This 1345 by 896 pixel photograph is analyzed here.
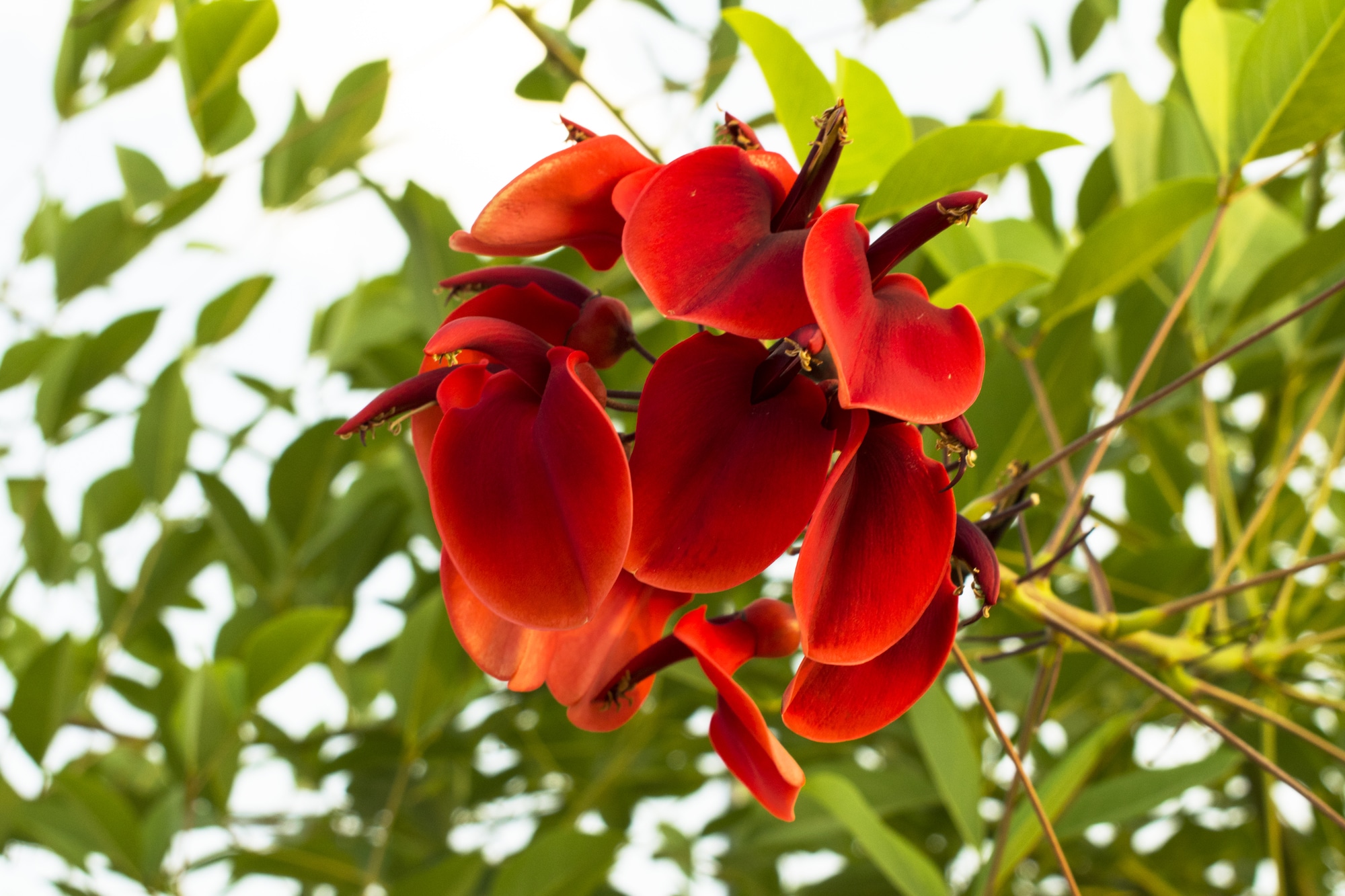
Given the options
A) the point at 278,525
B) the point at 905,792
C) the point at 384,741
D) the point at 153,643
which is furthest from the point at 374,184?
the point at 153,643

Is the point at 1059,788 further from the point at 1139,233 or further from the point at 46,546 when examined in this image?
the point at 46,546

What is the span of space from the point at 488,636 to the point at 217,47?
0.50 metres

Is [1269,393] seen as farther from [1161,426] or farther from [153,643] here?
[153,643]

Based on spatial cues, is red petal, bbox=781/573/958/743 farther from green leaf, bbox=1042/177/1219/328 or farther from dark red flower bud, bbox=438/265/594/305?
green leaf, bbox=1042/177/1219/328

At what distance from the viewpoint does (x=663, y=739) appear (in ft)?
3.12

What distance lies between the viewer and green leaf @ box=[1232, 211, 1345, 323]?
2.04 feet

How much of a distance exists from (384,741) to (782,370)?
625 mm

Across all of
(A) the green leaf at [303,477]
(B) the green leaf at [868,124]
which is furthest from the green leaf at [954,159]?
(A) the green leaf at [303,477]

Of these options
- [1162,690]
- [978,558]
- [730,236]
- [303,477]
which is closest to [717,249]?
[730,236]

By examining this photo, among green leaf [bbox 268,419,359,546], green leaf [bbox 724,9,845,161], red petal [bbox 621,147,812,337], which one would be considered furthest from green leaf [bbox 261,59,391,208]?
red petal [bbox 621,147,812,337]

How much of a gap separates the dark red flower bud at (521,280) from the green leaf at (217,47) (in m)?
0.40

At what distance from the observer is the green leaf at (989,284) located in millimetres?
408

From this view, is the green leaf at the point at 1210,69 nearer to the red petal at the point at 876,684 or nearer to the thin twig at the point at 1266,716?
the thin twig at the point at 1266,716

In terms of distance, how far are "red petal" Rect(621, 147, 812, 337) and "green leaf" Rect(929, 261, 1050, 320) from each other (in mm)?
149
